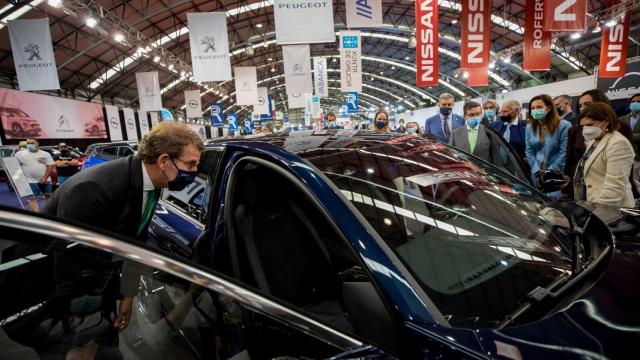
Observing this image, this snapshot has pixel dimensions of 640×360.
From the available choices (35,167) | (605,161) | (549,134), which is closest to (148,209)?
(605,161)

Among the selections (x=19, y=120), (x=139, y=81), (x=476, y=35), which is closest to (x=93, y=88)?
(x=19, y=120)

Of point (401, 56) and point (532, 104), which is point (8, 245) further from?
point (401, 56)

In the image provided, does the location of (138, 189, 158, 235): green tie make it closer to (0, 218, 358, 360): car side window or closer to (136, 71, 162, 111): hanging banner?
(0, 218, 358, 360): car side window

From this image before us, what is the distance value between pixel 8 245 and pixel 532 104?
14.9 ft

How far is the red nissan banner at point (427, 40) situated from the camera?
23.9 ft

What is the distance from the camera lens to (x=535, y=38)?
30.2 feet

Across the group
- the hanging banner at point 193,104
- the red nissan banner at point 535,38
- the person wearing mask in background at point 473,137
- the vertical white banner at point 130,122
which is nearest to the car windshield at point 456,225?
the person wearing mask in background at point 473,137

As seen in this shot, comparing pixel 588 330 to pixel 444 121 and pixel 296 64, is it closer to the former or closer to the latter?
pixel 444 121

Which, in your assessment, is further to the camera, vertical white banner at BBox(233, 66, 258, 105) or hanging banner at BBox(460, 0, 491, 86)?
vertical white banner at BBox(233, 66, 258, 105)

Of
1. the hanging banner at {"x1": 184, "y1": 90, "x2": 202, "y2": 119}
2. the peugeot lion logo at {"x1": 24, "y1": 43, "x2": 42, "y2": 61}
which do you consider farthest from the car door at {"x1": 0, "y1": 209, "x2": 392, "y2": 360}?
the hanging banner at {"x1": 184, "y1": 90, "x2": 202, "y2": 119}

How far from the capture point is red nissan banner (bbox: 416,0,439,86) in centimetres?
727

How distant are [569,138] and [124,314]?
454 cm

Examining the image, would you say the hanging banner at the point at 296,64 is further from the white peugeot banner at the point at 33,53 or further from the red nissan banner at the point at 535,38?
the white peugeot banner at the point at 33,53

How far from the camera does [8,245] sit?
1.97 ft
